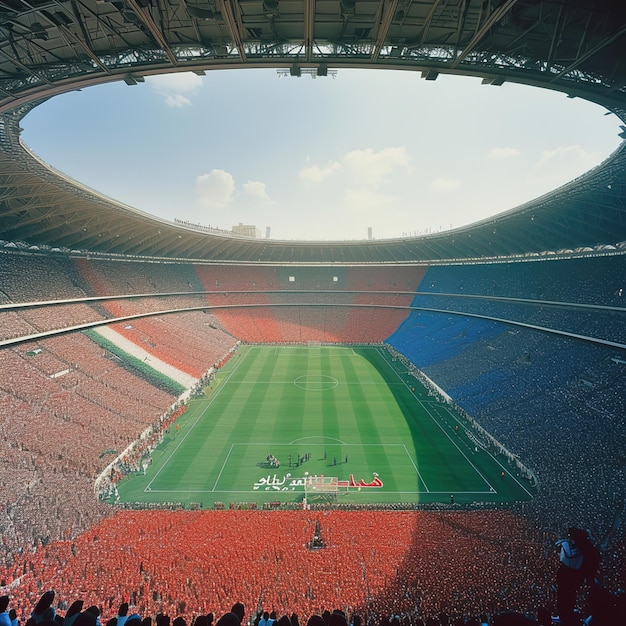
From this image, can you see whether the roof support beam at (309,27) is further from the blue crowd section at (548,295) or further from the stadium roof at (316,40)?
the blue crowd section at (548,295)

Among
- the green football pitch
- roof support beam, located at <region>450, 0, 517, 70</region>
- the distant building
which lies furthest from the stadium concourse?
the distant building

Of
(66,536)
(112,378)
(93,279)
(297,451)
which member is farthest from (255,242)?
(66,536)

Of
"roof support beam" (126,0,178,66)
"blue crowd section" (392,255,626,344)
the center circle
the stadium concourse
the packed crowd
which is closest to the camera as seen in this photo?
"roof support beam" (126,0,178,66)

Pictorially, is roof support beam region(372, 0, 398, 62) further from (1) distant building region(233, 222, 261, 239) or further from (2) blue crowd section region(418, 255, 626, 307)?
(1) distant building region(233, 222, 261, 239)

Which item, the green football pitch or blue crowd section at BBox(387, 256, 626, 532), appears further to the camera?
the green football pitch

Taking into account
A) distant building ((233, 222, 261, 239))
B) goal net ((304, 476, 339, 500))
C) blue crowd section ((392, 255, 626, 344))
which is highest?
distant building ((233, 222, 261, 239))

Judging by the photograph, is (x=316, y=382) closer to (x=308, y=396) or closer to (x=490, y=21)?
(x=308, y=396)

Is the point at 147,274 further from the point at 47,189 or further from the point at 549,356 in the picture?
the point at 549,356
